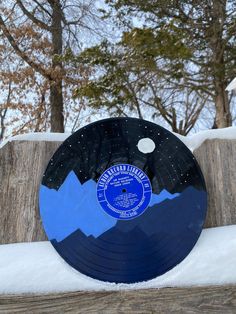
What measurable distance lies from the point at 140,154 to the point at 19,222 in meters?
0.52

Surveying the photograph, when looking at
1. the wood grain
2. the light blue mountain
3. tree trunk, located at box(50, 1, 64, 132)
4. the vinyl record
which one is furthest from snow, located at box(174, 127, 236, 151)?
tree trunk, located at box(50, 1, 64, 132)

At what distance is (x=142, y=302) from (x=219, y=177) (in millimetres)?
550

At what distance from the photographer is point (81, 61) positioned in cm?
789

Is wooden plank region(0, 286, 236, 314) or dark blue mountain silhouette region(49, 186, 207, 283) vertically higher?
dark blue mountain silhouette region(49, 186, 207, 283)

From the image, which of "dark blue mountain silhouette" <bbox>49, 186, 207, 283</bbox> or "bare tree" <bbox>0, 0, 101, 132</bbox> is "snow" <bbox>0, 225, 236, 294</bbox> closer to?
"dark blue mountain silhouette" <bbox>49, 186, 207, 283</bbox>

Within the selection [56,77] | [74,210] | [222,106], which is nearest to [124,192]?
[74,210]

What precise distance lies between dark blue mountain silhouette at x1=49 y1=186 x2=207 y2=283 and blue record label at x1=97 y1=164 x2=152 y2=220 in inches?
1.2

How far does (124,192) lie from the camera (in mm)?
1347

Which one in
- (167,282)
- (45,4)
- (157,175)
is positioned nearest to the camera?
(167,282)

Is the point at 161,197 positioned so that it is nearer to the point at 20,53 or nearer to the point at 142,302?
the point at 142,302

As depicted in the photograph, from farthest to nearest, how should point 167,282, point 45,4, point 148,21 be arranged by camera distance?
point 45,4 < point 148,21 < point 167,282

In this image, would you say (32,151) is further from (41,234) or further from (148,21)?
(148,21)

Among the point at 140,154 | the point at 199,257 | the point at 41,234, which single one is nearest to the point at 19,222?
the point at 41,234

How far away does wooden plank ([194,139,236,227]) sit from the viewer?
145 cm
